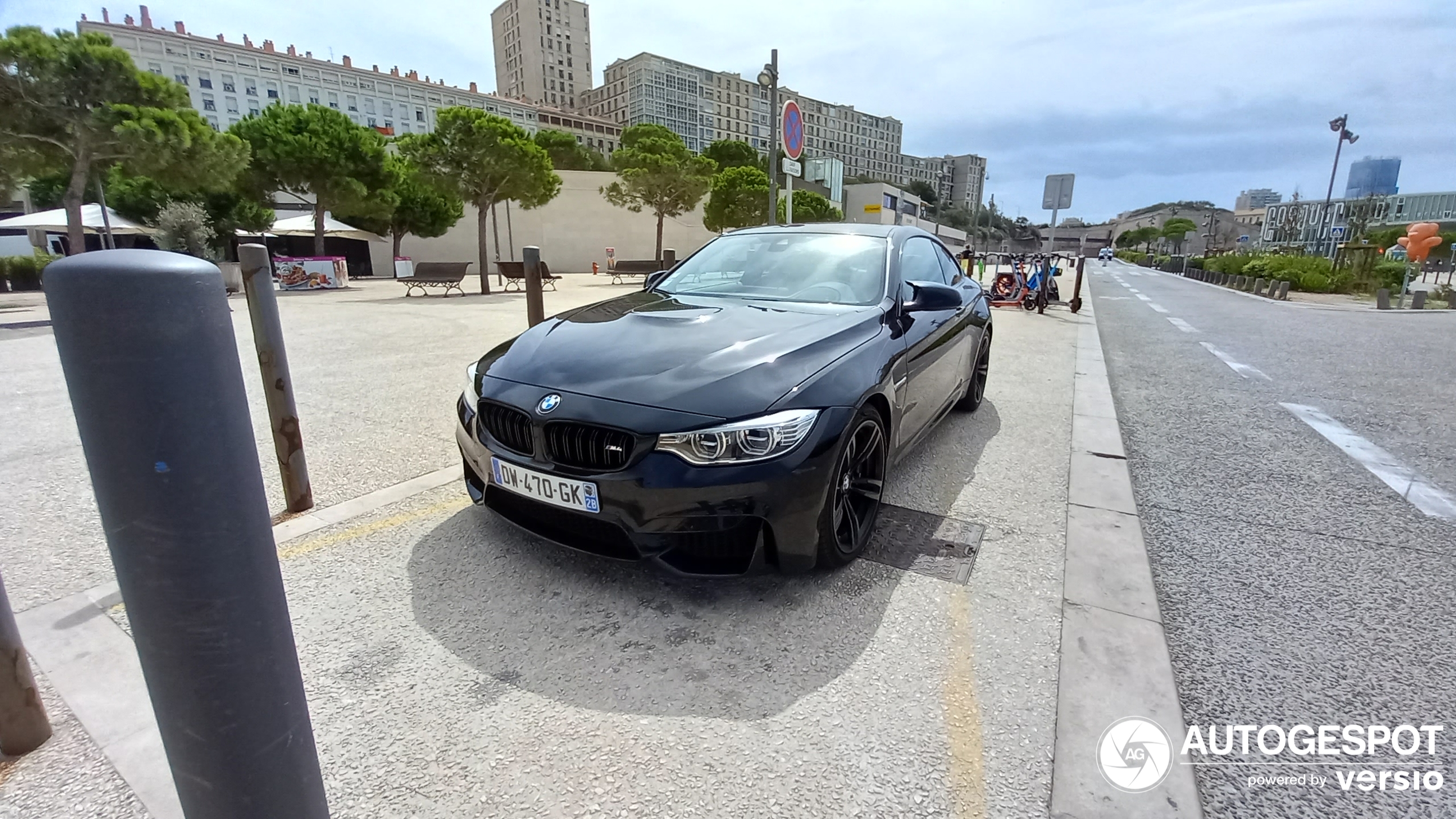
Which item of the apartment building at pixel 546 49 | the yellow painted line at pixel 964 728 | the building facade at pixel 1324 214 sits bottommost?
the yellow painted line at pixel 964 728

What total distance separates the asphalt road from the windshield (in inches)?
74.6

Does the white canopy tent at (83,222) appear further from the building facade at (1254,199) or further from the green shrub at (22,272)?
the building facade at (1254,199)

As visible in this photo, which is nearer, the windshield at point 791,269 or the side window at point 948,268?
the windshield at point 791,269

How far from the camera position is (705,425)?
2219 mm

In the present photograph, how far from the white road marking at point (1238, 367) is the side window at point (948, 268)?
14.5 feet

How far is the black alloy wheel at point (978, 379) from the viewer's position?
5156 millimetres

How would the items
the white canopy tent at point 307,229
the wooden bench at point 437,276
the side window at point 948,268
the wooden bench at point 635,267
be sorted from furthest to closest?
the white canopy tent at point 307,229, the wooden bench at point 635,267, the wooden bench at point 437,276, the side window at point 948,268

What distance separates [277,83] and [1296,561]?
9618 cm

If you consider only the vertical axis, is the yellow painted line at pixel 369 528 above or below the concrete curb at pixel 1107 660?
above

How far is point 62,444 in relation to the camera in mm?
4273

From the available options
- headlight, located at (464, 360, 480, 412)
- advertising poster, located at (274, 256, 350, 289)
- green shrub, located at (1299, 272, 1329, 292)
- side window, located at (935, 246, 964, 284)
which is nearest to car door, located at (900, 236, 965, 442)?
side window, located at (935, 246, 964, 284)

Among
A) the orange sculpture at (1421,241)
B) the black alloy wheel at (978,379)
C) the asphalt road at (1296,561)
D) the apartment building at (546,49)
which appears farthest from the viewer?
the apartment building at (546,49)

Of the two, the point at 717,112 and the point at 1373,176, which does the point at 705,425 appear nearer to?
the point at 1373,176

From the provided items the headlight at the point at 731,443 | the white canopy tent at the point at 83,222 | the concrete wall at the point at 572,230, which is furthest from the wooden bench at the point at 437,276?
the concrete wall at the point at 572,230
